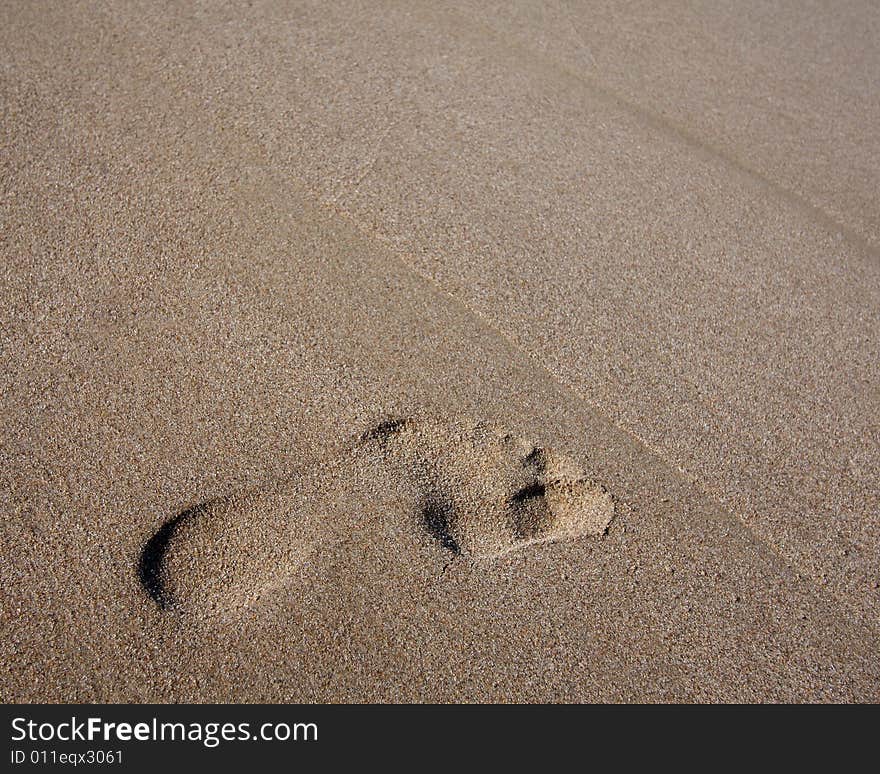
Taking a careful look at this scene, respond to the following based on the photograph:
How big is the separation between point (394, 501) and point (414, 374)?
492mm

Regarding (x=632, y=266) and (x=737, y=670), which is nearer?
(x=737, y=670)

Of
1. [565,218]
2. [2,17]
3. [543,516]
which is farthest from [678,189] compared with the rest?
[2,17]

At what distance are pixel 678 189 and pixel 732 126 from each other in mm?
736

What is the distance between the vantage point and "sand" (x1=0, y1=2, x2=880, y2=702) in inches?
92.1

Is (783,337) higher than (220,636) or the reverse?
higher

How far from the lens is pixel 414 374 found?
288 cm

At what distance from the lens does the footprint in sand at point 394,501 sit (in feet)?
7.70

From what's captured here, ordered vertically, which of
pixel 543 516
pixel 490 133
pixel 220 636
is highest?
pixel 490 133

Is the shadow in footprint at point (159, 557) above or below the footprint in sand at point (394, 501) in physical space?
below

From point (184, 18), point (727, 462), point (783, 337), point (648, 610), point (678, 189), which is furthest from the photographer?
point (184, 18)

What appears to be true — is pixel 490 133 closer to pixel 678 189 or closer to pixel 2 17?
pixel 678 189

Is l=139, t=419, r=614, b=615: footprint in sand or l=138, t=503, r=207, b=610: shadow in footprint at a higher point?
l=139, t=419, r=614, b=615: footprint in sand

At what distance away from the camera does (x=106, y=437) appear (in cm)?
259

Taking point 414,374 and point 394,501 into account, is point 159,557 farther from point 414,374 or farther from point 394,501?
point 414,374
